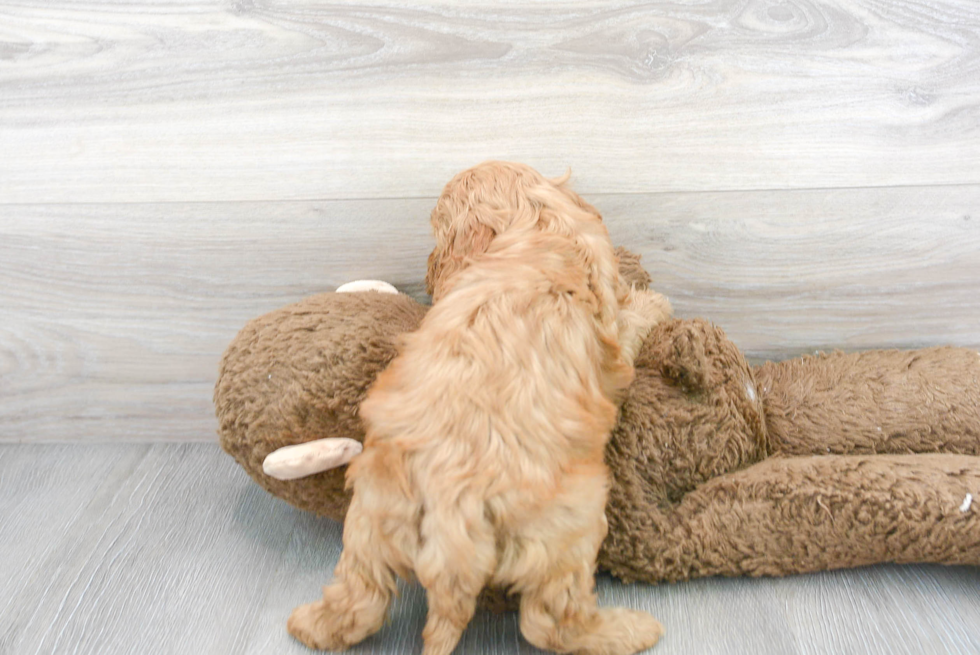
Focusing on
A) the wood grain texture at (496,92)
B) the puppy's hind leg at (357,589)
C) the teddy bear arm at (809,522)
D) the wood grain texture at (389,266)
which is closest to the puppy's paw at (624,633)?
the teddy bear arm at (809,522)

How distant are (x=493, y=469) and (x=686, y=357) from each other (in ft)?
1.53

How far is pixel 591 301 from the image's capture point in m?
1.14

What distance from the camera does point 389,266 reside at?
155cm

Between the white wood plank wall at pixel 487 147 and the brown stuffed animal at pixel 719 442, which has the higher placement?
the white wood plank wall at pixel 487 147

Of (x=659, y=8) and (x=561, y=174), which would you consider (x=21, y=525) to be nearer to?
(x=561, y=174)

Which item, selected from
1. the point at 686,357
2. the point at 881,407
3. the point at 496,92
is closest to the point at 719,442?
the point at 686,357

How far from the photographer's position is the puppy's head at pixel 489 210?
1.20 metres

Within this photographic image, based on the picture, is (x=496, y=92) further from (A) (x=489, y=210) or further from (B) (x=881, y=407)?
(B) (x=881, y=407)

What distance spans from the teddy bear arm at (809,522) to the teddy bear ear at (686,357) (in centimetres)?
17

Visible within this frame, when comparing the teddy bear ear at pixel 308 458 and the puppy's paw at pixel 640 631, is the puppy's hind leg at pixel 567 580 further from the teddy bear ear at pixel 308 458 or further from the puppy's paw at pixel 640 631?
the teddy bear ear at pixel 308 458

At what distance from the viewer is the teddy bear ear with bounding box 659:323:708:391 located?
1.26m

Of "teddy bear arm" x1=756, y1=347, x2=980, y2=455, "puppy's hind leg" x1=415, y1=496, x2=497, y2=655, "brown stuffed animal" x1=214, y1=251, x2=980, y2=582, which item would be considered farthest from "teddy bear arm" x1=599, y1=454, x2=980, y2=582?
"puppy's hind leg" x1=415, y1=496, x2=497, y2=655

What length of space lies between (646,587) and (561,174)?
77 centimetres

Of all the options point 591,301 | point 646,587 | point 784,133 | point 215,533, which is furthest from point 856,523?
point 215,533
